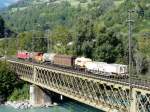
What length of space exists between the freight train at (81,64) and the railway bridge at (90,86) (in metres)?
2.88

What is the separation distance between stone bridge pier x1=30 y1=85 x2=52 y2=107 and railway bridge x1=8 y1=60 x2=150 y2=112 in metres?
1.35

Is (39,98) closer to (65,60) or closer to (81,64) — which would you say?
(65,60)

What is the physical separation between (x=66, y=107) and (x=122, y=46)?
41764 mm

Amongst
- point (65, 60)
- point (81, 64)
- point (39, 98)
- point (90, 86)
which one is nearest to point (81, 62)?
point (81, 64)

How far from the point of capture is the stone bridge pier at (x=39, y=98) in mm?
89688

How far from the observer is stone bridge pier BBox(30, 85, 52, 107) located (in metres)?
89.7

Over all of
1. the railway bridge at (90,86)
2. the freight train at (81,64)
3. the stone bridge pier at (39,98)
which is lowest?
the stone bridge pier at (39,98)

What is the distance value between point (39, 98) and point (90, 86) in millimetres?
15607

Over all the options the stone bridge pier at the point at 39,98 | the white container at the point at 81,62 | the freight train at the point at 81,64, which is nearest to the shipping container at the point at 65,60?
the freight train at the point at 81,64

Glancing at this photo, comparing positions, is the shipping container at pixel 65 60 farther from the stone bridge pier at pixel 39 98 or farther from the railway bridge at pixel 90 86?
the stone bridge pier at pixel 39 98

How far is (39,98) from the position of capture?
295 ft

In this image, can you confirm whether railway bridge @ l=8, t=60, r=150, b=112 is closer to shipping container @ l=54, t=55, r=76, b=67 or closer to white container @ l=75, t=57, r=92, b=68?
shipping container @ l=54, t=55, r=76, b=67

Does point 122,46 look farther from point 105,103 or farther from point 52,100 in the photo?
point 105,103

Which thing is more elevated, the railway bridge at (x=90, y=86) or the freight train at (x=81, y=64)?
the freight train at (x=81, y=64)
